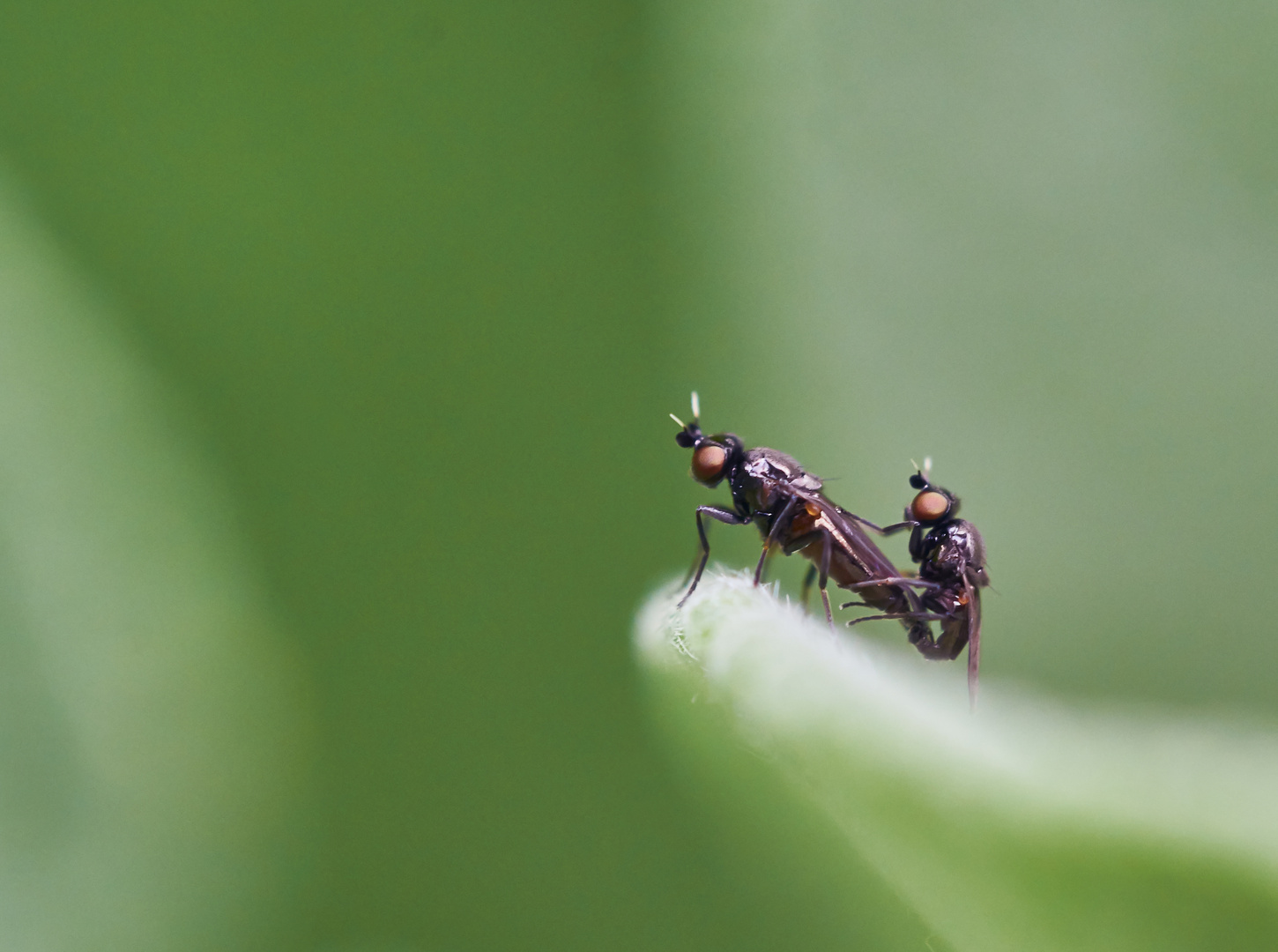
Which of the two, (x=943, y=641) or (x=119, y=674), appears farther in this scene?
(x=943, y=641)

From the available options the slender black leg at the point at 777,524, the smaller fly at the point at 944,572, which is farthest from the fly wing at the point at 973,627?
the slender black leg at the point at 777,524

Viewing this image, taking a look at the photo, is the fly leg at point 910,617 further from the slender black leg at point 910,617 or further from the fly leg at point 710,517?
the fly leg at point 710,517

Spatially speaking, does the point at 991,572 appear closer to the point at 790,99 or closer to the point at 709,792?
the point at 790,99

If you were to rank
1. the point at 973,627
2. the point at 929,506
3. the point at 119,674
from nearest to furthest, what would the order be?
1. the point at 119,674
2. the point at 973,627
3. the point at 929,506

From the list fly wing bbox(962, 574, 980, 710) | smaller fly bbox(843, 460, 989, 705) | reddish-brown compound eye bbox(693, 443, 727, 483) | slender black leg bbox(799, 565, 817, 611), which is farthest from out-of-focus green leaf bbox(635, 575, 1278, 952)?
slender black leg bbox(799, 565, 817, 611)

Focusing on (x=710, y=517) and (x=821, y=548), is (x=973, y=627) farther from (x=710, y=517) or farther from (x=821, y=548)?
(x=710, y=517)

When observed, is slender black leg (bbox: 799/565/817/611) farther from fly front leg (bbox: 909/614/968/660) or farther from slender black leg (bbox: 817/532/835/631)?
fly front leg (bbox: 909/614/968/660)

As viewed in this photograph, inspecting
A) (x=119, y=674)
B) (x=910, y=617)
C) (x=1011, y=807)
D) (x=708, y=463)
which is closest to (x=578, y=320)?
(x=708, y=463)
